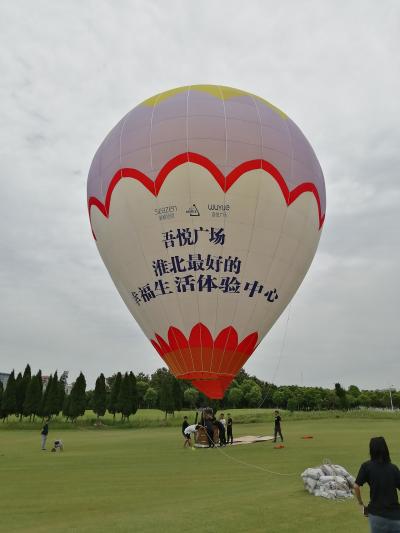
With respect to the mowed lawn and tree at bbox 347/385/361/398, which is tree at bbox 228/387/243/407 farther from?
the mowed lawn

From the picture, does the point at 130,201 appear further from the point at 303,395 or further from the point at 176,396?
the point at 303,395

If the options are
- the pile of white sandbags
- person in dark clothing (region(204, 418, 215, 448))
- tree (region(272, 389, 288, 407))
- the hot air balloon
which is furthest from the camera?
tree (region(272, 389, 288, 407))

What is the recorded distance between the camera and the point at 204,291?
1507 cm

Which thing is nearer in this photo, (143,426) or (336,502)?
(336,502)

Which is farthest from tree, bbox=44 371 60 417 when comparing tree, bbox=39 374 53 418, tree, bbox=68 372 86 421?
tree, bbox=68 372 86 421

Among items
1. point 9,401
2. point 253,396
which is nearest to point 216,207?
point 9,401

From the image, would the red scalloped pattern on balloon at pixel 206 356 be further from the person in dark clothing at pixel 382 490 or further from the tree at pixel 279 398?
the tree at pixel 279 398

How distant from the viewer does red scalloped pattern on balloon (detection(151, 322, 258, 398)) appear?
15148 millimetres

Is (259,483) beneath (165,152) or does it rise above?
beneath

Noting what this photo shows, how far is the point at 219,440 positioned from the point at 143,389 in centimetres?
7958

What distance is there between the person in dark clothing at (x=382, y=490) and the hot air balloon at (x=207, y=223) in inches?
423

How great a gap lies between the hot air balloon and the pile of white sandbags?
6752 mm

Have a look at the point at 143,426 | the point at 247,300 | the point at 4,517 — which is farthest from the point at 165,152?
the point at 143,426

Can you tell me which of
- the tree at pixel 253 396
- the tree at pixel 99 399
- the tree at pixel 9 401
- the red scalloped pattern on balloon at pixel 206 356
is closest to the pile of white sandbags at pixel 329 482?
the red scalloped pattern on balloon at pixel 206 356
